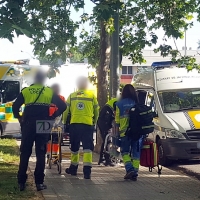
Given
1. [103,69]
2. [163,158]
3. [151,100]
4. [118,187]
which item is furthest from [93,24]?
[118,187]

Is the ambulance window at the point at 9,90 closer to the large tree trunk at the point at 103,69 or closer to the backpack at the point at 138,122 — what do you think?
the large tree trunk at the point at 103,69

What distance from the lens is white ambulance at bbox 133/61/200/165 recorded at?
1247 cm

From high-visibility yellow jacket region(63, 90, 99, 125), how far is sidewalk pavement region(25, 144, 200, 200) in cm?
113

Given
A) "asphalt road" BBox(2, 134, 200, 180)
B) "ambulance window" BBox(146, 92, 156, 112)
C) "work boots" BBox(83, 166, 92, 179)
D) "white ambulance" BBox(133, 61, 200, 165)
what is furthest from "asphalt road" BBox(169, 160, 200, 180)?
"work boots" BBox(83, 166, 92, 179)

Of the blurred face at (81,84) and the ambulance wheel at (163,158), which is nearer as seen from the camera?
the blurred face at (81,84)

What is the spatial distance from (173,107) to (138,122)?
12.2ft

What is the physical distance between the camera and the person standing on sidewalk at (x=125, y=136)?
33.4ft

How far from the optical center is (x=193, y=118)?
12812mm

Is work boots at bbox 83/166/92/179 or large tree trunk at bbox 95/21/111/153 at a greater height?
large tree trunk at bbox 95/21/111/153

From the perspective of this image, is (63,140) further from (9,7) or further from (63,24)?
(9,7)

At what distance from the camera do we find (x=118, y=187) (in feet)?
31.0

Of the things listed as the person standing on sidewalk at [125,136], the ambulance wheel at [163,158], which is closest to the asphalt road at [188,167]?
the ambulance wheel at [163,158]

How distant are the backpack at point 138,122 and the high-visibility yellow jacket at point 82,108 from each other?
751 millimetres

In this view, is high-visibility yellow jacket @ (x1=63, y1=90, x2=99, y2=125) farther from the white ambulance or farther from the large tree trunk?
the large tree trunk
